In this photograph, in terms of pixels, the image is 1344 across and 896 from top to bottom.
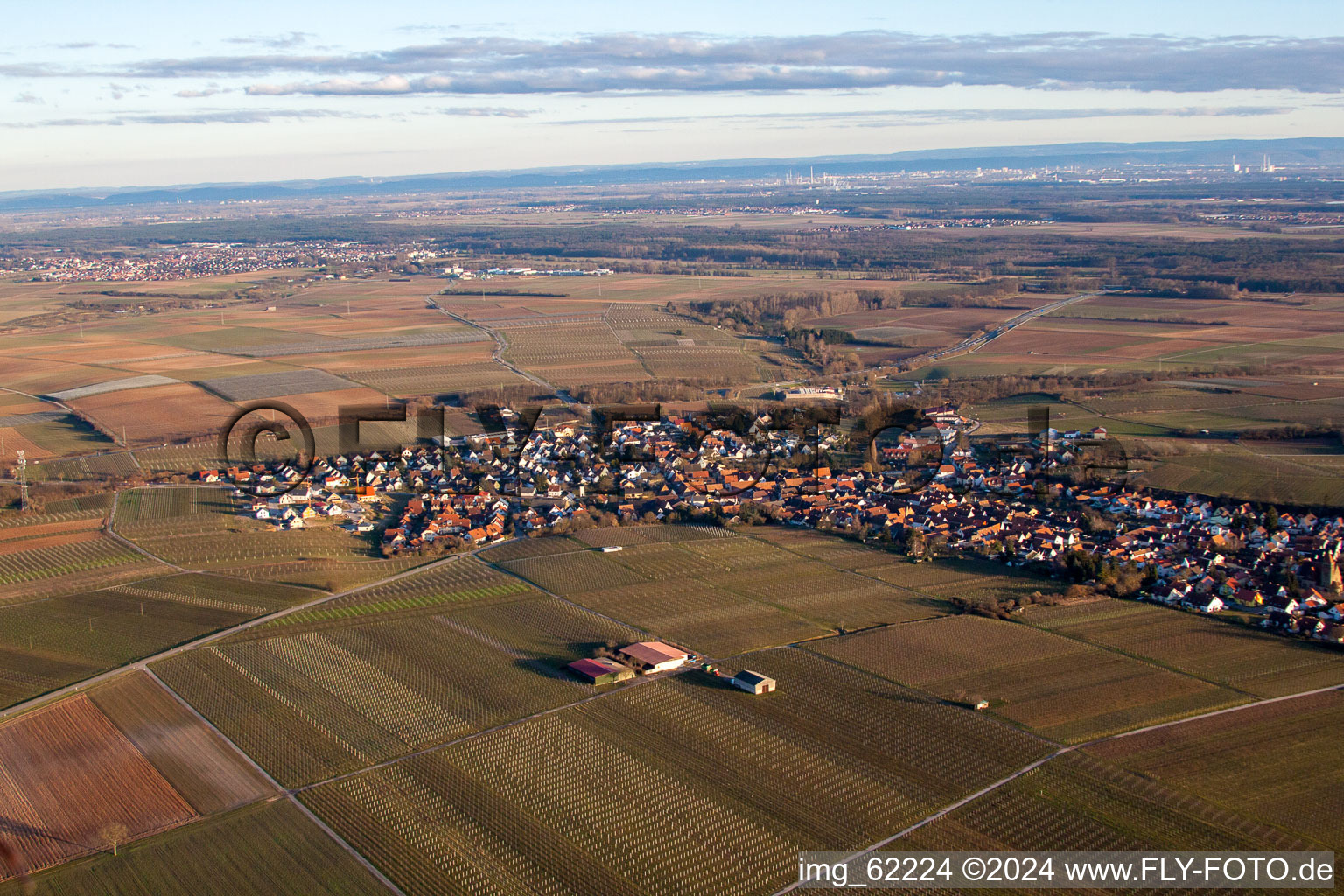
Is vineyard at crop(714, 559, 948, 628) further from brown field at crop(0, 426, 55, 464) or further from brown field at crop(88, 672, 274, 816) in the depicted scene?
brown field at crop(0, 426, 55, 464)

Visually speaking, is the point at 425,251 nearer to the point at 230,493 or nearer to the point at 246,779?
the point at 230,493

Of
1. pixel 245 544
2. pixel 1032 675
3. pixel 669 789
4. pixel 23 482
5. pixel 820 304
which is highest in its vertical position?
pixel 820 304

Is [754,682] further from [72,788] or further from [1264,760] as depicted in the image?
[72,788]

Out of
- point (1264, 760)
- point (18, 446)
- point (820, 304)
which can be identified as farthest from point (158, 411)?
point (820, 304)

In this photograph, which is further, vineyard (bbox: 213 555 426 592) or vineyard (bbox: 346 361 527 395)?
vineyard (bbox: 346 361 527 395)

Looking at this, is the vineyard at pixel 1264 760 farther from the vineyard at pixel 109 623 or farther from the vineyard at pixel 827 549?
the vineyard at pixel 109 623

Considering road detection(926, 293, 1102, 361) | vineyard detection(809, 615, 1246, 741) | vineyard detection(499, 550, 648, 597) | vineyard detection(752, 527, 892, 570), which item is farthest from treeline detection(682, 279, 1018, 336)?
vineyard detection(809, 615, 1246, 741)
